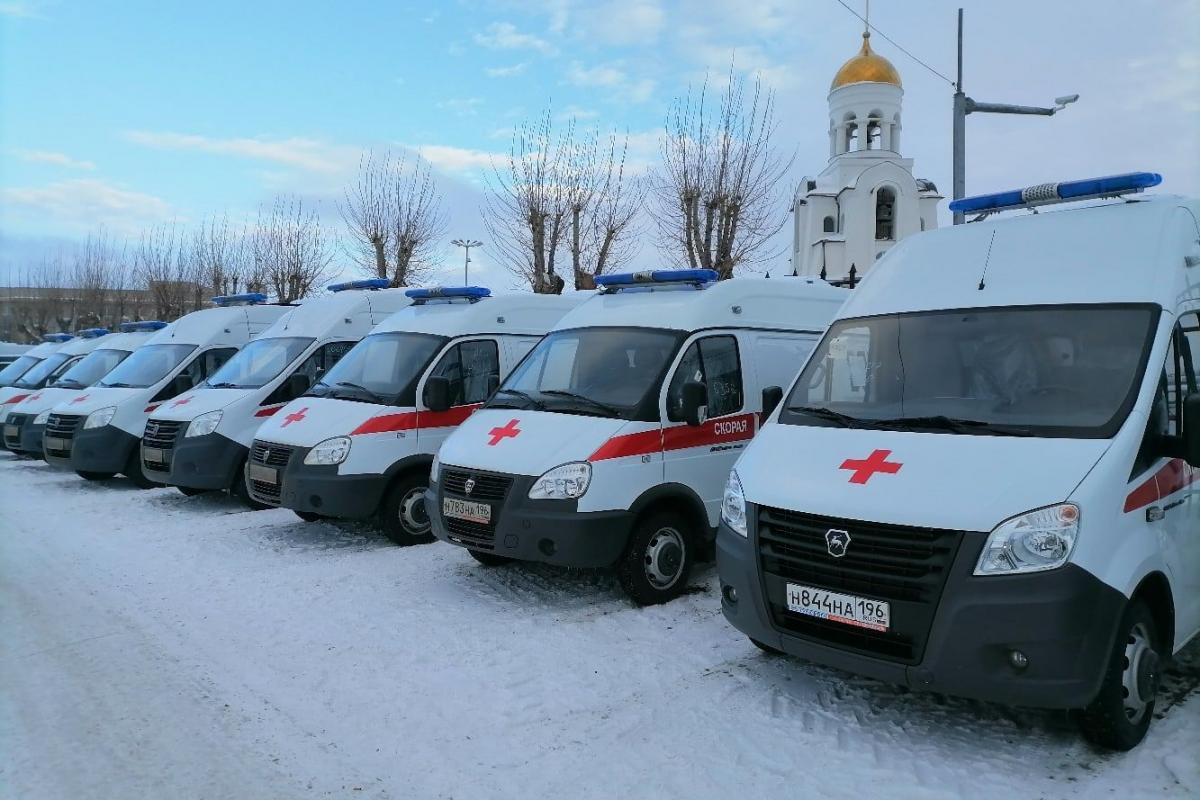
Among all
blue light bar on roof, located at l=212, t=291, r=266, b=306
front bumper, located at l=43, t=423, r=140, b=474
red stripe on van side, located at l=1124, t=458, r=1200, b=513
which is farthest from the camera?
blue light bar on roof, located at l=212, t=291, r=266, b=306

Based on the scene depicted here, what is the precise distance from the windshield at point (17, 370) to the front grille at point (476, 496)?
15.9 m

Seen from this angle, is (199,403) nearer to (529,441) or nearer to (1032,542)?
(529,441)

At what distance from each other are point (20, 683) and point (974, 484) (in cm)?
527

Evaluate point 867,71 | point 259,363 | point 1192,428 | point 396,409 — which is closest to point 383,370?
point 396,409

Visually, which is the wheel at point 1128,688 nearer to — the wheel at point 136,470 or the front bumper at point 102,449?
the wheel at point 136,470

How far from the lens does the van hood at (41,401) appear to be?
1410 cm

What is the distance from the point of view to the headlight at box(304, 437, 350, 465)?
7.83 m

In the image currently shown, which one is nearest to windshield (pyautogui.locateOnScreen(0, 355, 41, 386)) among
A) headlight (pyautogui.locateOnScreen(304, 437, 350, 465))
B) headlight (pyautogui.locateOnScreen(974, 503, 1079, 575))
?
headlight (pyautogui.locateOnScreen(304, 437, 350, 465))

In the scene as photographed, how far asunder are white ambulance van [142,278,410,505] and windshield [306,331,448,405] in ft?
4.67

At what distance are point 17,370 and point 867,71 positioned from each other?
33.8 metres

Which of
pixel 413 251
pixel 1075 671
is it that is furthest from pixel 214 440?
pixel 413 251

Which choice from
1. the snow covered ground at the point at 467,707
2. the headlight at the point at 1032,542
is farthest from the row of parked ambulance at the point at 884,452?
the snow covered ground at the point at 467,707

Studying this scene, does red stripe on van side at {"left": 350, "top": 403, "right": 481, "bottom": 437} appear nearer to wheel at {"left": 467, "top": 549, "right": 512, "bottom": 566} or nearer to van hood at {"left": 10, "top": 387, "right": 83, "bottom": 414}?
wheel at {"left": 467, "top": 549, "right": 512, "bottom": 566}

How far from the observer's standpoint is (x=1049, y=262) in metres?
4.71
